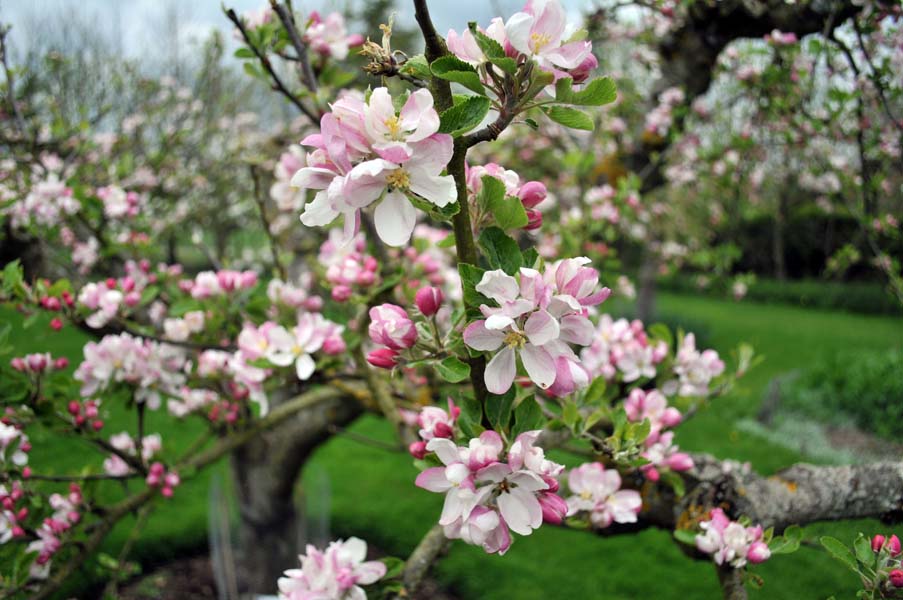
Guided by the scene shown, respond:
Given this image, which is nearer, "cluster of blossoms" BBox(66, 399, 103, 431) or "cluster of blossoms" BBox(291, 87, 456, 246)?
"cluster of blossoms" BBox(291, 87, 456, 246)

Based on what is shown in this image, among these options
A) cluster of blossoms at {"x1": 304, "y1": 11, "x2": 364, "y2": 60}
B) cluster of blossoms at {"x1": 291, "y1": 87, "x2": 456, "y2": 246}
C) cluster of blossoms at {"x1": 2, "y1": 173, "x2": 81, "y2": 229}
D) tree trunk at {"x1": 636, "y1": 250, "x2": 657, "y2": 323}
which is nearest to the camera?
cluster of blossoms at {"x1": 291, "y1": 87, "x2": 456, "y2": 246}

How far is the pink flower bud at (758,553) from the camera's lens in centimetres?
116

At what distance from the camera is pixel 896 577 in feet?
3.22

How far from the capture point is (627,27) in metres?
4.73

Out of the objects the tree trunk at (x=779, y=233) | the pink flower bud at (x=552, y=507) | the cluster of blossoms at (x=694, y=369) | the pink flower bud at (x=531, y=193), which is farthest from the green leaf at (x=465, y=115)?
the tree trunk at (x=779, y=233)

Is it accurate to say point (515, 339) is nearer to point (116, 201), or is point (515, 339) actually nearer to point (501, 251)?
point (501, 251)

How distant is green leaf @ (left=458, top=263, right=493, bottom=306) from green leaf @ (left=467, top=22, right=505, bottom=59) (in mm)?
252

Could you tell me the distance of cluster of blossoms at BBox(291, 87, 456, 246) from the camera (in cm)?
70

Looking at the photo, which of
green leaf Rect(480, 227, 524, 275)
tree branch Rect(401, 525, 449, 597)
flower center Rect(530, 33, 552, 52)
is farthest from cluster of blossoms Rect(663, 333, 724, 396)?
flower center Rect(530, 33, 552, 52)

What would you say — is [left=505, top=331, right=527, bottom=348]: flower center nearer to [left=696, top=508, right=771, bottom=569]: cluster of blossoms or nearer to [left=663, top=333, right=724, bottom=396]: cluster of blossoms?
[left=696, top=508, right=771, bottom=569]: cluster of blossoms

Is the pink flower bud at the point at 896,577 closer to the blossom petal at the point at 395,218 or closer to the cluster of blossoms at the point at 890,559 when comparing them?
the cluster of blossoms at the point at 890,559

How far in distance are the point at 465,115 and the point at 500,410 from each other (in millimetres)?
415

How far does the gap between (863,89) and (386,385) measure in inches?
81.0

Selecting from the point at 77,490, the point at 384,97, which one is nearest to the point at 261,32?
the point at 384,97
